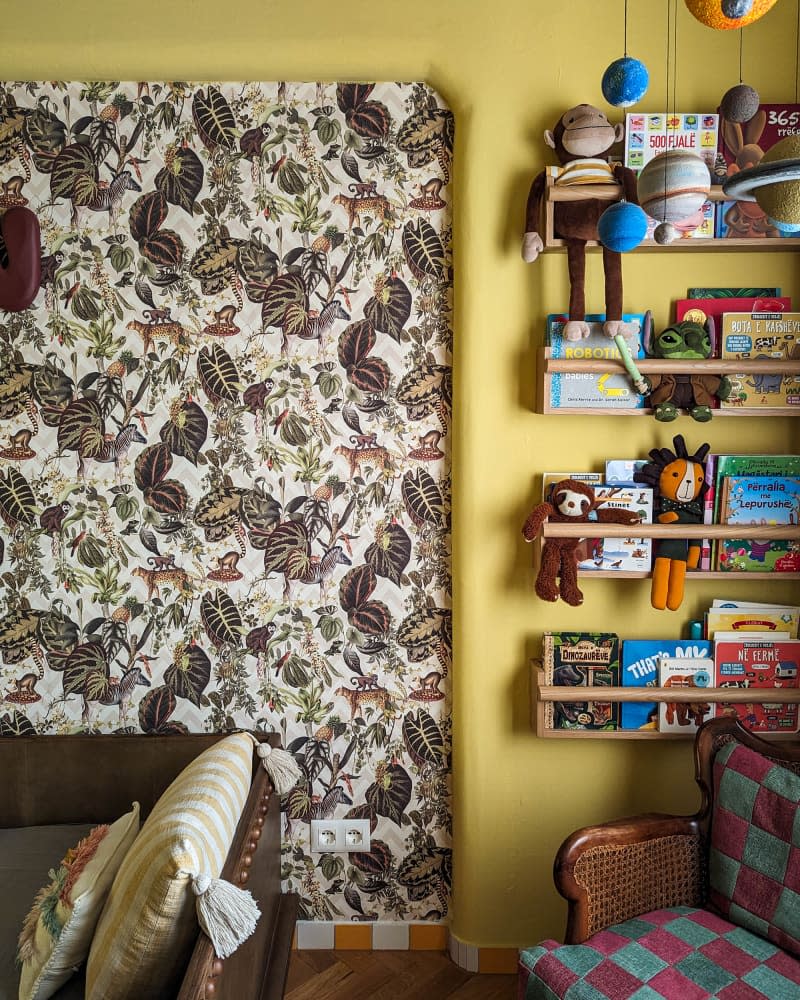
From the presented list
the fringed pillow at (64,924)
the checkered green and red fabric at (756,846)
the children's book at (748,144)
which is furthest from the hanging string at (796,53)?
the fringed pillow at (64,924)

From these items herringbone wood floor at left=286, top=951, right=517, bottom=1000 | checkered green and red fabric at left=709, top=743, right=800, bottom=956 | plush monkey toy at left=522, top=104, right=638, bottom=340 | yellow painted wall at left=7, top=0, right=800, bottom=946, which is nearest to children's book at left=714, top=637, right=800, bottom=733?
yellow painted wall at left=7, top=0, right=800, bottom=946

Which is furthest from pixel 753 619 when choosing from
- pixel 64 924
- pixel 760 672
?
pixel 64 924

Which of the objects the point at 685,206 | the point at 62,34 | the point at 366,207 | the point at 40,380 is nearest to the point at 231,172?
the point at 366,207

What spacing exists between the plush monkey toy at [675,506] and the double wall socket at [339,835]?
3.47 feet

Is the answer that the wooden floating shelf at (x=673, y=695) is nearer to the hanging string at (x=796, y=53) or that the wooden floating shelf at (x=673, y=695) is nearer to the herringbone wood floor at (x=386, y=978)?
the herringbone wood floor at (x=386, y=978)

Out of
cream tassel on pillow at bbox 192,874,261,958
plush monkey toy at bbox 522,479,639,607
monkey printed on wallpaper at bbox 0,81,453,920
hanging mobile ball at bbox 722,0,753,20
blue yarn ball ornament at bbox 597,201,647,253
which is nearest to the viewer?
hanging mobile ball at bbox 722,0,753,20

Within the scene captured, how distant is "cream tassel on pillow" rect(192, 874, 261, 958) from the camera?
1.34 meters

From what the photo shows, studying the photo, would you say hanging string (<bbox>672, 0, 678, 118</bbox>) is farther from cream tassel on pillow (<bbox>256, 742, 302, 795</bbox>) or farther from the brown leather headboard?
the brown leather headboard

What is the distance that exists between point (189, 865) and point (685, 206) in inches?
55.9

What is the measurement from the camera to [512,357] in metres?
2.14

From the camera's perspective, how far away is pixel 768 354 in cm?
204

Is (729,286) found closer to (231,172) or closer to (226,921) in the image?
(231,172)

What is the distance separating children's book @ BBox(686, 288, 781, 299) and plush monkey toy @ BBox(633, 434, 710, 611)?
0.37 m

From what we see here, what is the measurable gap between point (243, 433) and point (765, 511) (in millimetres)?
1405
